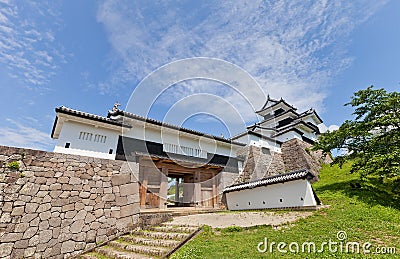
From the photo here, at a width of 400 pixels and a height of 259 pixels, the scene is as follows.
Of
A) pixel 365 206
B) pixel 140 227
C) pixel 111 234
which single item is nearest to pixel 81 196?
pixel 111 234

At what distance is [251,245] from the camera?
432 centimetres

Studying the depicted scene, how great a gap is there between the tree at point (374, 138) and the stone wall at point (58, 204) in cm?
1021

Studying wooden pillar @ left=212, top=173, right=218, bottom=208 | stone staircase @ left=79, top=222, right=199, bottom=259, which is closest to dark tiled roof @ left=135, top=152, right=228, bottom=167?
wooden pillar @ left=212, top=173, right=218, bottom=208

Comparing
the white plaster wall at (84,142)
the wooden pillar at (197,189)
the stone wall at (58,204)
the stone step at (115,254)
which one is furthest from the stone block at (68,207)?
the wooden pillar at (197,189)

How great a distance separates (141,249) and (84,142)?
464cm

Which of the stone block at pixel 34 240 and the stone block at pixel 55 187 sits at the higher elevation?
the stone block at pixel 55 187

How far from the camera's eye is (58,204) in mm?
5805

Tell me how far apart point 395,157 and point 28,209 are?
502 inches

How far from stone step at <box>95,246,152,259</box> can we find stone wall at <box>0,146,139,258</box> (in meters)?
0.50

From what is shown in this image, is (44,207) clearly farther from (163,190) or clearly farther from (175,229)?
(163,190)

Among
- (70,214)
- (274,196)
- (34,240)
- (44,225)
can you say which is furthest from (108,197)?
(274,196)

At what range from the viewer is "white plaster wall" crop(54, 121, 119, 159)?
6.87 m

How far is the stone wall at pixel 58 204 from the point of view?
512cm

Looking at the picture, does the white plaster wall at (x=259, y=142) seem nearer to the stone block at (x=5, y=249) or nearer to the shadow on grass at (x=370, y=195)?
the shadow on grass at (x=370, y=195)
